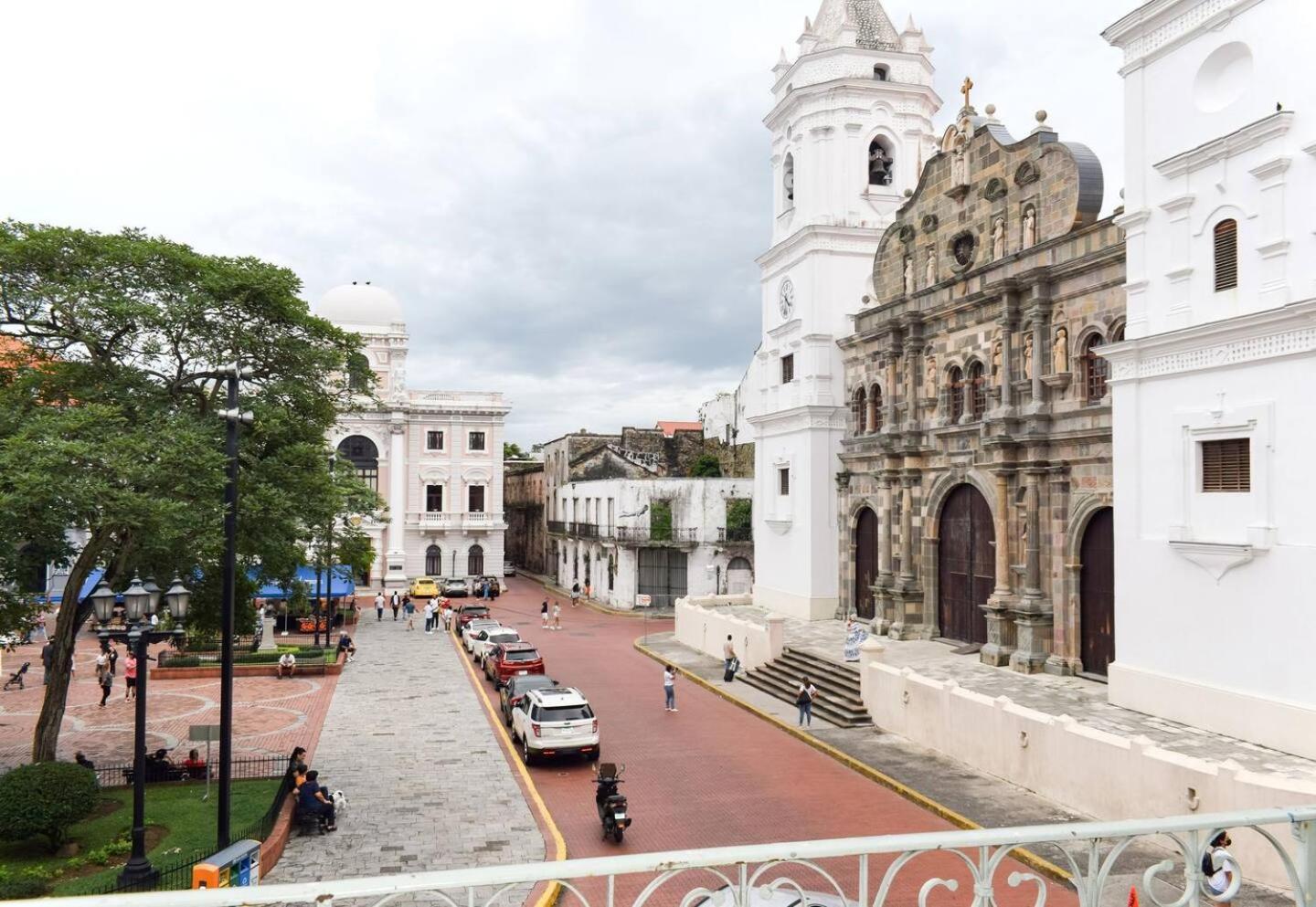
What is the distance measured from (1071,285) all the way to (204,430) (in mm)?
18350

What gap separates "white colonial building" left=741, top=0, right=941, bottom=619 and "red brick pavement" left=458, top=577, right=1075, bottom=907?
882 centimetres

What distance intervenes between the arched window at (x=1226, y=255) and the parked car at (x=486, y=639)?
20755mm

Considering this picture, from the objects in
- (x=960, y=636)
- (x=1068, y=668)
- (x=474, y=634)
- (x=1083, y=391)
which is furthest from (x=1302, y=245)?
(x=474, y=634)

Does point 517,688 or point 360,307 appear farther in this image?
point 360,307

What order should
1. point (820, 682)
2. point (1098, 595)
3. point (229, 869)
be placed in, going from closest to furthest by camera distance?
point (229, 869) < point (1098, 595) < point (820, 682)

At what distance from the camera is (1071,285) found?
22.5 m

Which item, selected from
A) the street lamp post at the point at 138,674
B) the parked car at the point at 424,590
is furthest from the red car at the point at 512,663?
the parked car at the point at 424,590

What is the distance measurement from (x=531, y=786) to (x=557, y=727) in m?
1.53

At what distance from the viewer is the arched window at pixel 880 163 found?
33.2m

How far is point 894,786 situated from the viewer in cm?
1739

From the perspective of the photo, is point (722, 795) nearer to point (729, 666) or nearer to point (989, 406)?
point (729, 666)

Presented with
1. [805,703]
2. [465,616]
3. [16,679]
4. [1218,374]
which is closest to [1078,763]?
[1218,374]

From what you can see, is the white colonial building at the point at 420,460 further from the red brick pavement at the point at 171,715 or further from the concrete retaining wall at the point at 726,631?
the red brick pavement at the point at 171,715

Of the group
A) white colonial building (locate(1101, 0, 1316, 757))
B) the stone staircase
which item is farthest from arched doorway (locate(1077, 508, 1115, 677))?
the stone staircase
